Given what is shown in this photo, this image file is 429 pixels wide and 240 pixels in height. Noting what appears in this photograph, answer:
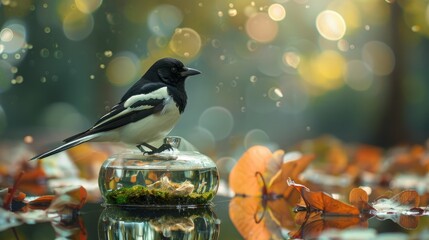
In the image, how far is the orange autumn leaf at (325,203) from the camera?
152 centimetres

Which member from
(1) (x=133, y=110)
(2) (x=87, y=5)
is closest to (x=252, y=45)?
(2) (x=87, y=5)

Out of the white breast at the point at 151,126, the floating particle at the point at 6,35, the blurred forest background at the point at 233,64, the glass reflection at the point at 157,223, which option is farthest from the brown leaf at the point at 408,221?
the floating particle at the point at 6,35

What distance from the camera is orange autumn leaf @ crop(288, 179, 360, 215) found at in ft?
4.97

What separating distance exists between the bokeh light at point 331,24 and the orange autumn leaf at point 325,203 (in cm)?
466

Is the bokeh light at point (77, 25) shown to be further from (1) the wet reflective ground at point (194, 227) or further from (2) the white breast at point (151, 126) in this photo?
(1) the wet reflective ground at point (194, 227)

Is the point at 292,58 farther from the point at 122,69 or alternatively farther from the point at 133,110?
the point at 133,110

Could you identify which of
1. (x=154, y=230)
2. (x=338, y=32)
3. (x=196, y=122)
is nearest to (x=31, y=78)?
(x=196, y=122)

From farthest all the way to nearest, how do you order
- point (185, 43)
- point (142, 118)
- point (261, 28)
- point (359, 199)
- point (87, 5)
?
point (261, 28), point (87, 5), point (185, 43), point (142, 118), point (359, 199)

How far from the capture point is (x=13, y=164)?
127 inches

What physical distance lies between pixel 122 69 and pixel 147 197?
12.5 ft

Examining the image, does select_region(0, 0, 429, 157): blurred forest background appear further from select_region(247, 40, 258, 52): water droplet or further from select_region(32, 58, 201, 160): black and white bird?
select_region(32, 58, 201, 160): black and white bird

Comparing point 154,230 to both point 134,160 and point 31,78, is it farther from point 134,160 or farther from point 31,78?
point 31,78

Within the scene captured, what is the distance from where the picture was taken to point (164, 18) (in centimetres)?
534

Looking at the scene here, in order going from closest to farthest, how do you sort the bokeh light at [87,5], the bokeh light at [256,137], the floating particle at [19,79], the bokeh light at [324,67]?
1. the bokeh light at [87,5]
2. the floating particle at [19,79]
3. the bokeh light at [256,137]
4. the bokeh light at [324,67]
